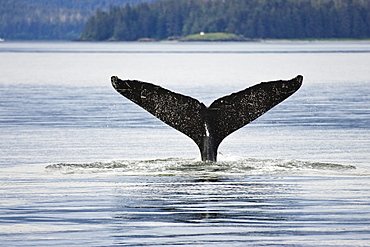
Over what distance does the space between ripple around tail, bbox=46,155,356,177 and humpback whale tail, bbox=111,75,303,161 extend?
63 centimetres

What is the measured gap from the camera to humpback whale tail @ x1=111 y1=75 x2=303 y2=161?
13391 millimetres

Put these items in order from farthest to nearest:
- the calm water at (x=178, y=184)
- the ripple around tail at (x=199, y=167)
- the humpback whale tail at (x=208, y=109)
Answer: the ripple around tail at (x=199, y=167) → the humpback whale tail at (x=208, y=109) → the calm water at (x=178, y=184)

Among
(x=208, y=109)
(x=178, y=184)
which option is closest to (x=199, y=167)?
(x=208, y=109)

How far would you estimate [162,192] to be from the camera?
1234cm

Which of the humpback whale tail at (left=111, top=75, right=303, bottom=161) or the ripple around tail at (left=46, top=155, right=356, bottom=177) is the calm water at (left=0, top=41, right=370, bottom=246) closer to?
the ripple around tail at (left=46, top=155, right=356, bottom=177)

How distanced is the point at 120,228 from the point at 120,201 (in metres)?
1.69

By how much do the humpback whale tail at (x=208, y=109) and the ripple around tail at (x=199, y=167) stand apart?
24.6 inches

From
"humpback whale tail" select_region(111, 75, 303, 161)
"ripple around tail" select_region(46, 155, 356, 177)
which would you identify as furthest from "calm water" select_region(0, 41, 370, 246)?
"humpback whale tail" select_region(111, 75, 303, 161)

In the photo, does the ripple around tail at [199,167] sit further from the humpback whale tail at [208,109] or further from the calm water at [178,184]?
the humpback whale tail at [208,109]

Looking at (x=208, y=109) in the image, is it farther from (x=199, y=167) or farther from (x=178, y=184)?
(x=178, y=184)

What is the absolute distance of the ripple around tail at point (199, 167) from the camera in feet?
46.3

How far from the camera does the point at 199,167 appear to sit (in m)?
14.4

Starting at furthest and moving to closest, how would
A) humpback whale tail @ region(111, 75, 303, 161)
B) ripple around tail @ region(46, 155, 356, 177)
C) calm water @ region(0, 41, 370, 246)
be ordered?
ripple around tail @ region(46, 155, 356, 177)
humpback whale tail @ region(111, 75, 303, 161)
calm water @ region(0, 41, 370, 246)

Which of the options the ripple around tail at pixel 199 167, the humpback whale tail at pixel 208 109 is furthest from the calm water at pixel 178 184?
the humpback whale tail at pixel 208 109
